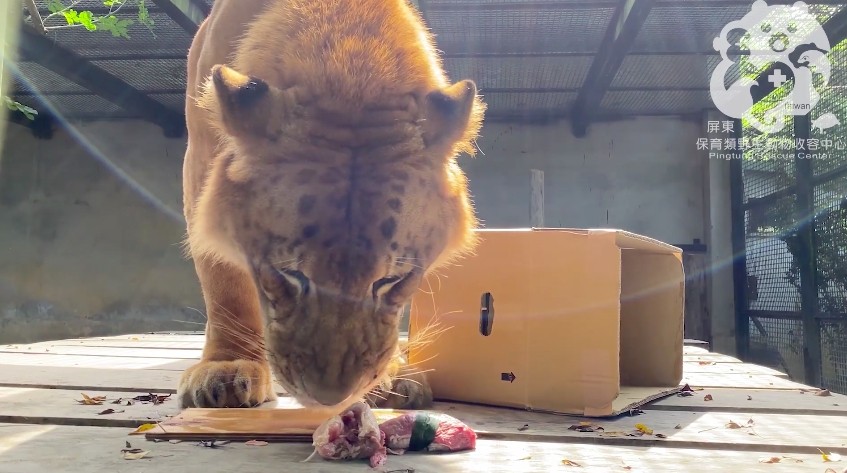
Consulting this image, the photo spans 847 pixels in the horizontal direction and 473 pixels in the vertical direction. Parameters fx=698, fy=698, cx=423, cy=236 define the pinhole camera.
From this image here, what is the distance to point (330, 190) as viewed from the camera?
1813 mm

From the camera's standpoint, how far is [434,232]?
205 cm

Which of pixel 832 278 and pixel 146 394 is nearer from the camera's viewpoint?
pixel 146 394

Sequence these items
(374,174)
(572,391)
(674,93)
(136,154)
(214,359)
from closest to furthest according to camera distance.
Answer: (374,174) < (572,391) < (214,359) < (674,93) < (136,154)

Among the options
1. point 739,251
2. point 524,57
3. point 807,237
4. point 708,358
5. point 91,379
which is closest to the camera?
point 91,379

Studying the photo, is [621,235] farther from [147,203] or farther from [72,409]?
[147,203]

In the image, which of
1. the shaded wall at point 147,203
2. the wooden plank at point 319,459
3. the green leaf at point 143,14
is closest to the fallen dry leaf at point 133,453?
the wooden plank at point 319,459

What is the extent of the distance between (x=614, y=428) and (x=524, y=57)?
6004 millimetres

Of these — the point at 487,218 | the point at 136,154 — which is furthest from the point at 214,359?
the point at 136,154

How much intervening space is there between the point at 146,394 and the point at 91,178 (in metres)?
8.76

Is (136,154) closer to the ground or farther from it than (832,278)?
farther from it

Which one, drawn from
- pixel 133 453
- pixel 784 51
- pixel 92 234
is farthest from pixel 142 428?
pixel 92 234

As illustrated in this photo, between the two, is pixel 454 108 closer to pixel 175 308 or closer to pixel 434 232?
pixel 434 232

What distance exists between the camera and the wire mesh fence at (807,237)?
236 inches

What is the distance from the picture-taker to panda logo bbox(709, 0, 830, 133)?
6352 millimetres
